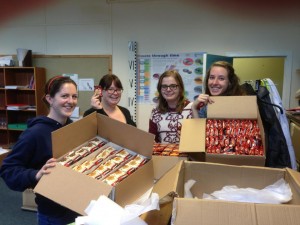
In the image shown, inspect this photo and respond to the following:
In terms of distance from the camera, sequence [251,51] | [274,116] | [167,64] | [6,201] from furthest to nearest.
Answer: [167,64] < [251,51] < [6,201] < [274,116]

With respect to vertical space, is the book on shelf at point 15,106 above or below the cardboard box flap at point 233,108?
below

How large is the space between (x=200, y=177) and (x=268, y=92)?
0.69 m

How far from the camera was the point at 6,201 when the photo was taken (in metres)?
3.17

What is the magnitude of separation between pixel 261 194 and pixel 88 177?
2.06 feet

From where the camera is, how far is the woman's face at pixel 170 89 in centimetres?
186

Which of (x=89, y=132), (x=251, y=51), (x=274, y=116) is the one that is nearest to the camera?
(x=89, y=132)

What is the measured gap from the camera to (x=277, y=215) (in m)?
0.74

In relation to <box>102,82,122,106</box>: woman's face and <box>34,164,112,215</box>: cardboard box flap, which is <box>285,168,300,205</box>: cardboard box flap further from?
<box>102,82,122,106</box>: woman's face

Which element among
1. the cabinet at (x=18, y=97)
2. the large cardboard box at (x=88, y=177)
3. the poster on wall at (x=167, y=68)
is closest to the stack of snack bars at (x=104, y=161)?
the large cardboard box at (x=88, y=177)

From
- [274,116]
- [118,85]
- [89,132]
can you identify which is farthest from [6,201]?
[274,116]

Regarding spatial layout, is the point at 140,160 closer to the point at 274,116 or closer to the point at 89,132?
the point at 89,132

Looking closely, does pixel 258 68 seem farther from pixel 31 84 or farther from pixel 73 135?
pixel 73 135

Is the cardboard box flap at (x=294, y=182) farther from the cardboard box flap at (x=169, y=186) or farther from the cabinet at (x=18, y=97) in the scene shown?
the cabinet at (x=18, y=97)

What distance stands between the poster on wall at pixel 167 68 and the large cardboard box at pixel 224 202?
2.89 meters
